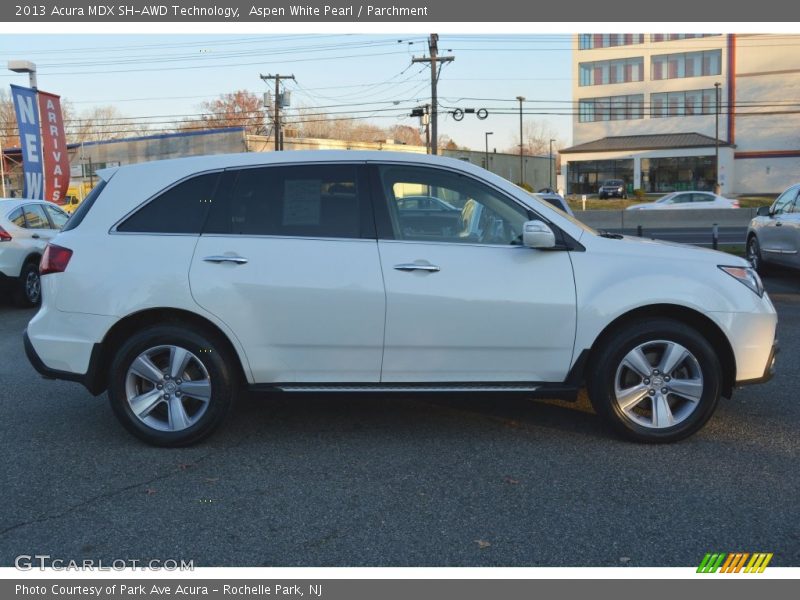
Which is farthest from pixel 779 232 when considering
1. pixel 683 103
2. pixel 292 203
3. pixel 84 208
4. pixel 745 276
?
pixel 683 103

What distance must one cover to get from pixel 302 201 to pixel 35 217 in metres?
8.60

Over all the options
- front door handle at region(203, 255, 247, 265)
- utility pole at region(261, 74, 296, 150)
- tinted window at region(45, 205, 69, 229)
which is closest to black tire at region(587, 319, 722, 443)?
front door handle at region(203, 255, 247, 265)

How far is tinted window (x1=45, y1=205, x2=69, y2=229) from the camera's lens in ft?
41.4

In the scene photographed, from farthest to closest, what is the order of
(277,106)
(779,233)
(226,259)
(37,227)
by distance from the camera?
1. (277,106)
2. (779,233)
3. (37,227)
4. (226,259)

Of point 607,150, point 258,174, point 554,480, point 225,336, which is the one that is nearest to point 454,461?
point 554,480

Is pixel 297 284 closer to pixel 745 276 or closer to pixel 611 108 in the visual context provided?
pixel 745 276

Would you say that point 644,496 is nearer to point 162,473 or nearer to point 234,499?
point 234,499

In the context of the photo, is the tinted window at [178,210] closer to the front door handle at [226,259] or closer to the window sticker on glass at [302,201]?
the front door handle at [226,259]

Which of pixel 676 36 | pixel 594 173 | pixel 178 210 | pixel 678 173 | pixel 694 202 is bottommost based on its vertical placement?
pixel 178 210

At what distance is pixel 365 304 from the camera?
491 cm

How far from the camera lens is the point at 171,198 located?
16.8 ft

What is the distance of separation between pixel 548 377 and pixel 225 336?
207 centimetres

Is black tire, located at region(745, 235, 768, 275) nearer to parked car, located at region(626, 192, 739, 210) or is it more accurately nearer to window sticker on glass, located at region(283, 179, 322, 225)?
window sticker on glass, located at region(283, 179, 322, 225)

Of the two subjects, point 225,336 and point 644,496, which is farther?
point 225,336
